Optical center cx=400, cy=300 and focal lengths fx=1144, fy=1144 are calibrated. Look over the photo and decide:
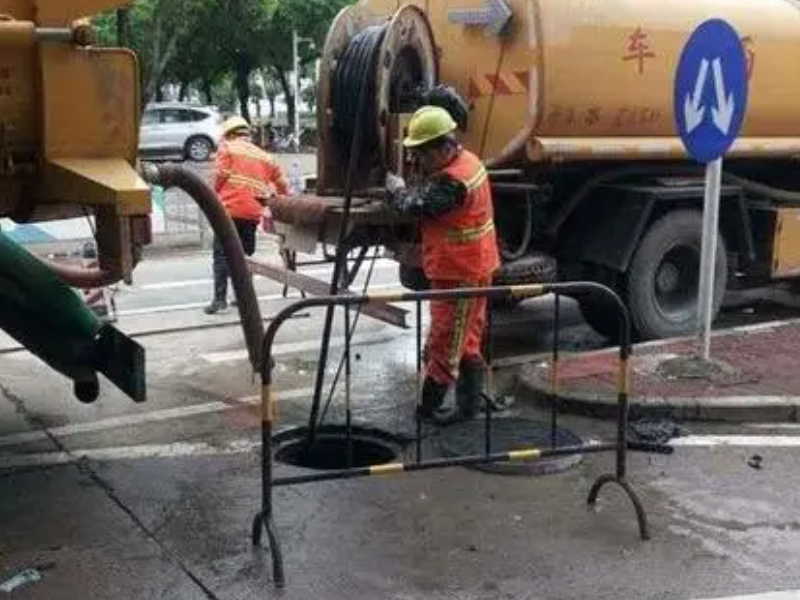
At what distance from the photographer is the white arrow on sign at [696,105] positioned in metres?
6.36

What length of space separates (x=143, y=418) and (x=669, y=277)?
4.13 m

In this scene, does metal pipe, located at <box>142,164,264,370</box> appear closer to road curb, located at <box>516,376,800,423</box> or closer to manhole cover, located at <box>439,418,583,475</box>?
manhole cover, located at <box>439,418,583,475</box>

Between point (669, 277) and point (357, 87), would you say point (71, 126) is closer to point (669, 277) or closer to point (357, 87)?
point (357, 87)

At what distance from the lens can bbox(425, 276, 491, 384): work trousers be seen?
5.96 meters

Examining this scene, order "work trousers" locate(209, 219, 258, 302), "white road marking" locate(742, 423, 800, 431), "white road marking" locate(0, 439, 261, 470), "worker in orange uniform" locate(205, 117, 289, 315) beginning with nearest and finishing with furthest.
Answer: "white road marking" locate(0, 439, 261, 470), "white road marking" locate(742, 423, 800, 431), "worker in orange uniform" locate(205, 117, 289, 315), "work trousers" locate(209, 219, 258, 302)

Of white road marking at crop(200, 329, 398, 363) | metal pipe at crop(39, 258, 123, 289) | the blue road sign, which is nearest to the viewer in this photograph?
metal pipe at crop(39, 258, 123, 289)

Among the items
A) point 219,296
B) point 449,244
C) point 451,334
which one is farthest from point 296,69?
point 451,334

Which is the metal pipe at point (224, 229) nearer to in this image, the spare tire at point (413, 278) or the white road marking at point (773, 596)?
the white road marking at point (773, 596)

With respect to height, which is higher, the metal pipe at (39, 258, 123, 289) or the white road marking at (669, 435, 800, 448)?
the metal pipe at (39, 258, 123, 289)

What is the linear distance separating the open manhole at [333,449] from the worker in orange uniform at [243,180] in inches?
137

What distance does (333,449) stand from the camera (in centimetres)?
592

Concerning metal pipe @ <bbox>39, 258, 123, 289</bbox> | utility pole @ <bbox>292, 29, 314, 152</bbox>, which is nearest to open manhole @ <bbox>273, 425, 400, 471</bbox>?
metal pipe @ <bbox>39, 258, 123, 289</bbox>

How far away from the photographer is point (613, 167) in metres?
8.16

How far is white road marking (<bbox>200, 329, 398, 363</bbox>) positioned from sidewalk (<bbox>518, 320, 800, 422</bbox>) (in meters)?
1.76
